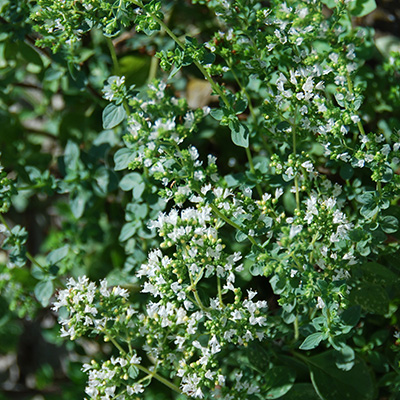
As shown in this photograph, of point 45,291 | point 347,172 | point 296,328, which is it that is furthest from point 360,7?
point 45,291

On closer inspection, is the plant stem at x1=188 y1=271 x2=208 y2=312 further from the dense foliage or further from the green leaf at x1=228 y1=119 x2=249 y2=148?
the green leaf at x1=228 y1=119 x2=249 y2=148

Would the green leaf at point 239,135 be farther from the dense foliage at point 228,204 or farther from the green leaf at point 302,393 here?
the green leaf at point 302,393

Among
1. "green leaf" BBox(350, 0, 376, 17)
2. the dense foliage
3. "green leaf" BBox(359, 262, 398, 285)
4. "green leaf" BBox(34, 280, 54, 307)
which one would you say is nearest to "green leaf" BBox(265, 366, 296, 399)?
the dense foliage

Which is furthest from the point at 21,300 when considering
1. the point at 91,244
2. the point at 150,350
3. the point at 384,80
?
the point at 384,80

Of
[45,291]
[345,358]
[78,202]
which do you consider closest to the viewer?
[345,358]

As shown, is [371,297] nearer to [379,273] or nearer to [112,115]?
[379,273]

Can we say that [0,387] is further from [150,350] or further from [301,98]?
[301,98]
